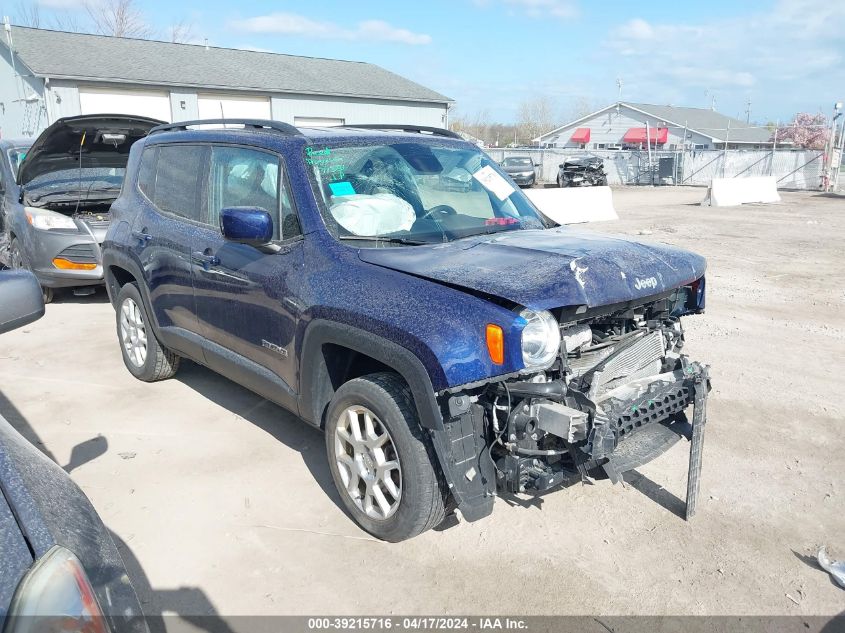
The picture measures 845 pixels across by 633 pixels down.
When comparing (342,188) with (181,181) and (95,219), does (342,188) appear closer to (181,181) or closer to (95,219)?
(181,181)

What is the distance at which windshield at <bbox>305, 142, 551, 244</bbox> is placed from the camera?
367 cm

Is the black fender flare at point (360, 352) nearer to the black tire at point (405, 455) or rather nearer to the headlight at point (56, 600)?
the black tire at point (405, 455)

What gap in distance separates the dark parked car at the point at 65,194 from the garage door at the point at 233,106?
18218 millimetres

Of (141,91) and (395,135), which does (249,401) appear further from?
(141,91)

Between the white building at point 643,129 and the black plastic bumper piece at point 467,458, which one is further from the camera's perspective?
the white building at point 643,129

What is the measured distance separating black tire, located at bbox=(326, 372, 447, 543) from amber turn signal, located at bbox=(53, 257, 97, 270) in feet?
19.0

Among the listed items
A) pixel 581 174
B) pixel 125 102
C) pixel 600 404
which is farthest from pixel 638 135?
pixel 600 404

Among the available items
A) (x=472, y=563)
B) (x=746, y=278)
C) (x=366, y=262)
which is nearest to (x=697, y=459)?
(x=472, y=563)

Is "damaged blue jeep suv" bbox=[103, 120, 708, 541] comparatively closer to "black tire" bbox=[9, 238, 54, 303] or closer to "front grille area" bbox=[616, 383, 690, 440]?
"front grille area" bbox=[616, 383, 690, 440]

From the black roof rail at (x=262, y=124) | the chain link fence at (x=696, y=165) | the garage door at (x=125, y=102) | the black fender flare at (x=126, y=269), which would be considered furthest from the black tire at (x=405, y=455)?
the chain link fence at (x=696, y=165)

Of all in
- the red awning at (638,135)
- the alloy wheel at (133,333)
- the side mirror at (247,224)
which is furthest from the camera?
the red awning at (638,135)

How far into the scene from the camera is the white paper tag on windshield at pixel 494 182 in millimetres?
4406

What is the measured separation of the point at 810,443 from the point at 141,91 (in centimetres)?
2544

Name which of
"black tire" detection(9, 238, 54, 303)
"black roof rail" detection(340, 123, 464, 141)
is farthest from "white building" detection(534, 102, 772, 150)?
"black roof rail" detection(340, 123, 464, 141)
